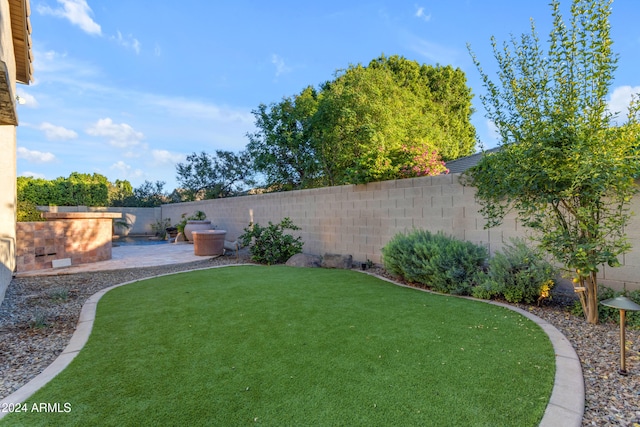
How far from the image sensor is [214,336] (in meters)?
2.93

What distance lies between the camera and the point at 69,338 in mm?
2996

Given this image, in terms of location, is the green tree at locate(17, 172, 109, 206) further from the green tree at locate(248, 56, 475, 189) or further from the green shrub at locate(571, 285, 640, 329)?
the green shrub at locate(571, 285, 640, 329)

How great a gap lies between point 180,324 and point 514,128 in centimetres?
416

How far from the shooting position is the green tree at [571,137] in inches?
113

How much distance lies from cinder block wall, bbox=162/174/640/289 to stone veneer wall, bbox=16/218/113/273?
456cm

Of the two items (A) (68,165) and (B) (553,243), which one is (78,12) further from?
(A) (68,165)

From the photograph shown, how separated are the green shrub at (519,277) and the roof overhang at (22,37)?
7.55m

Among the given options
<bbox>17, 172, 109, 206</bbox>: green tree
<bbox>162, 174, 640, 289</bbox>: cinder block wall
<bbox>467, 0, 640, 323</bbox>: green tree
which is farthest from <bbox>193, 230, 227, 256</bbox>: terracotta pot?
<bbox>17, 172, 109, 206</bbox>: green tree

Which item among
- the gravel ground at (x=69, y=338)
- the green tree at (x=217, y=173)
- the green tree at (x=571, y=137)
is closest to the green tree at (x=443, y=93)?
the green tree at (x=217, y=173)

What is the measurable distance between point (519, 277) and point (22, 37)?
27.2 ft

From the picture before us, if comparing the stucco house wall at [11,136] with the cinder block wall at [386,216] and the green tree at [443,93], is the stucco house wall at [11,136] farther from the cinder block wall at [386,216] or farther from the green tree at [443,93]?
the green tree at [443,93]

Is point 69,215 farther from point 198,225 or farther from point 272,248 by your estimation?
point 198,225

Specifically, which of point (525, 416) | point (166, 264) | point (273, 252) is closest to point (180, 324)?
point (525, 416)

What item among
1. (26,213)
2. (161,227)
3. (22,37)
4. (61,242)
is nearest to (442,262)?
A: (22,37)
